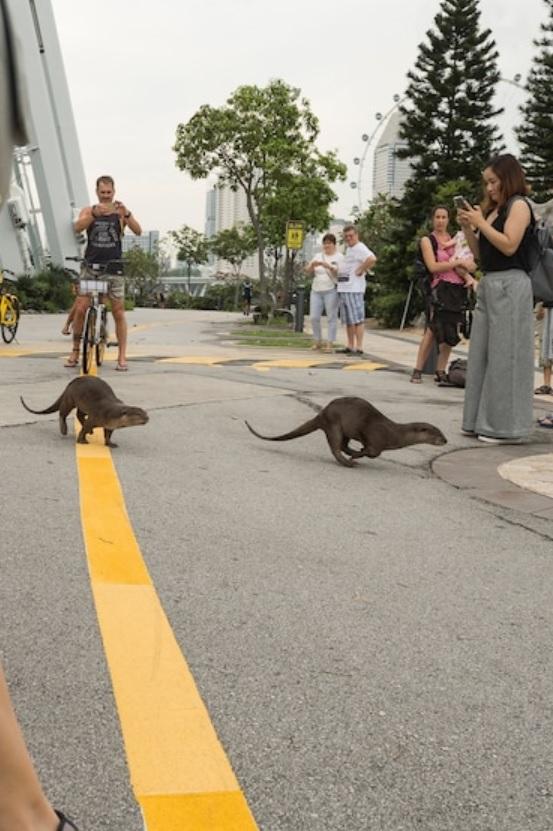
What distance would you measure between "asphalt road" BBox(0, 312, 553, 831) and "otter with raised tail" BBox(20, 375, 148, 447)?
0.17 meters

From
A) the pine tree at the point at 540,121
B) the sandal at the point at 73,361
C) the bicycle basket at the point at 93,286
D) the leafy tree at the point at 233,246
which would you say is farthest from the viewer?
the leafy tree at the point at 233,246

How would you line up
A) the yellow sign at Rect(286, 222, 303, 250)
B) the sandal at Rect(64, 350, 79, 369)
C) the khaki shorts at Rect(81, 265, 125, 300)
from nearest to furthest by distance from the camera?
1. the khaki shorts at Rect(81, 265, 125, 300)
2. the sandal at Rect(64, 350, 79, 369)
3. the yellow sign at Rect(286, 222, 303, 250)

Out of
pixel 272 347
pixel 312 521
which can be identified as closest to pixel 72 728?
pixel 312 521

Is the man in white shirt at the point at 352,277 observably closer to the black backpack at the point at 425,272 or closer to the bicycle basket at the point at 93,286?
the black backpack at the point at 425,272

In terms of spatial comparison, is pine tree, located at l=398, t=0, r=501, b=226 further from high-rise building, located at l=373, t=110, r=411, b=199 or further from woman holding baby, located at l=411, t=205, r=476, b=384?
woman holding baby, located at l=411, t=205, r=476, b=384

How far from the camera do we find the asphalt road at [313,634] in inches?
71.7

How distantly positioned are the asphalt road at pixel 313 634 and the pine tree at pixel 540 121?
119 feet

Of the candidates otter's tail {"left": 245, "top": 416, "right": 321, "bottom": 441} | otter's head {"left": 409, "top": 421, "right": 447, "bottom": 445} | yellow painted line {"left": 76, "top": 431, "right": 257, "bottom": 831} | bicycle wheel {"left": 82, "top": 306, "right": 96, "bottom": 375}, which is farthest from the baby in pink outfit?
yellow painted line {"left": 76, "top": 431, "right": 257, "bottom": 831}

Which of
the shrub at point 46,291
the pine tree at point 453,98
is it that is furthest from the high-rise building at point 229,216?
the shrub at point 46,291

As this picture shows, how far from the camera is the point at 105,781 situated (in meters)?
1.80

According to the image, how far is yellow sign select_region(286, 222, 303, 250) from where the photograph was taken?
23344mm

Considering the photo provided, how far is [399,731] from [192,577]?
3.84ft

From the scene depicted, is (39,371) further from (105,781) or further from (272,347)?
(105,781)

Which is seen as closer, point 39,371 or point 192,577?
point 192,577
